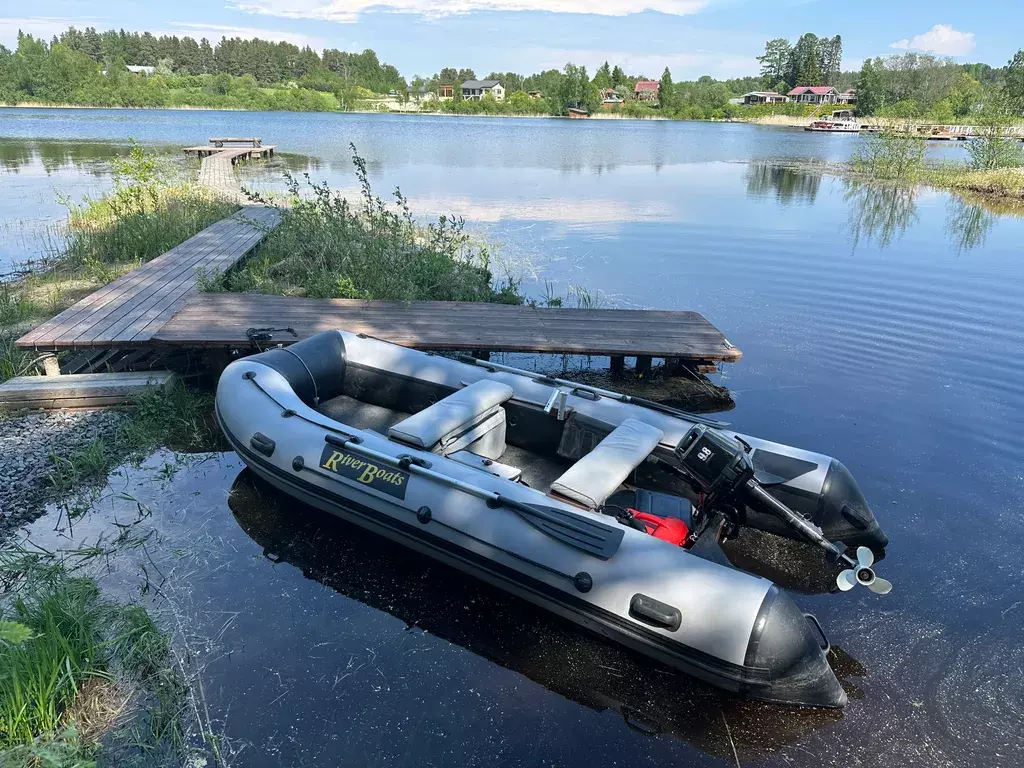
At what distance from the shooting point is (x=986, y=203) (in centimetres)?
1722

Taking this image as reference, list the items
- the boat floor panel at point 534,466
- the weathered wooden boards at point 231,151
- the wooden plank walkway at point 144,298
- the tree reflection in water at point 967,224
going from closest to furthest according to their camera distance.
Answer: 1. the boat floor panel at point 534,466
2. the wooden plank walkway at point 144,298
3. the tree reflection in water at point 967,224
4. the weathered wooden boards at point 231,151

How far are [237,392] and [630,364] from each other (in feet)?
13.1

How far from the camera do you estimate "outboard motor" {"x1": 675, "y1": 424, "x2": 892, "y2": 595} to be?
3533 mm

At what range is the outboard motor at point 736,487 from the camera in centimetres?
353

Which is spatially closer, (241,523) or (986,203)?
(241,523)

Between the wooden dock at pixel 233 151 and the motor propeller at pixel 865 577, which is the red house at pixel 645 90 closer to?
the wooden dock at pixel 233 151

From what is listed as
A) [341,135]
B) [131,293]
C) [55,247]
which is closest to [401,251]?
[131,293]

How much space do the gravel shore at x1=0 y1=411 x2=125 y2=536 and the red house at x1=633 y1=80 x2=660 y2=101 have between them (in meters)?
88.8

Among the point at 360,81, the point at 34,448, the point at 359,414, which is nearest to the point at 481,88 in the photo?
the point at 360,81

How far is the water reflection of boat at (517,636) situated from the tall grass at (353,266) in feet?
12.3

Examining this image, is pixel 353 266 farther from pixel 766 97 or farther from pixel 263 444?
pixel 766 97

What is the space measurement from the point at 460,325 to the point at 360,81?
93381mm

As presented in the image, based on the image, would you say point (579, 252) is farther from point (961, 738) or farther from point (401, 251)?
point (961, 738)

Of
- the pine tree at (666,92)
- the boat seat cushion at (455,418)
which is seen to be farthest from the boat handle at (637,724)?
the pine tree at (666,92)
